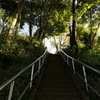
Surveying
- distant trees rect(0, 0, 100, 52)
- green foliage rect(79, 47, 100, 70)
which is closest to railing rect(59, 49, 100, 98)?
green foliage rect(79, 47, 100, 70)

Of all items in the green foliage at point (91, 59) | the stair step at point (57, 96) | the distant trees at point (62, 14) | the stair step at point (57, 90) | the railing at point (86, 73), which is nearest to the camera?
the railing at point (86, 73)

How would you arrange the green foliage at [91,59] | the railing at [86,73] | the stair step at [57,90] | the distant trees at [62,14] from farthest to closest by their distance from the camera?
the distant trees at [62,14] → the green foliage at [91,59] → the stair step at [57,90] → the railing at [86,73]

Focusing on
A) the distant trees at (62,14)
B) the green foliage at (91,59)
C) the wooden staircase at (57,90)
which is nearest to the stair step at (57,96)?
the wooden staircase at (57,90)

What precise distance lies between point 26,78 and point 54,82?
1.28 metres

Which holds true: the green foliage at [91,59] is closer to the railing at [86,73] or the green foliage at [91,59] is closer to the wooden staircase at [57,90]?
the railing at [86,73]

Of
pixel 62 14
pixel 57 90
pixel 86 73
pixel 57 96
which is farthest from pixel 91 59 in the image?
pixel 62 14

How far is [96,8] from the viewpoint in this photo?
1449 centimetres

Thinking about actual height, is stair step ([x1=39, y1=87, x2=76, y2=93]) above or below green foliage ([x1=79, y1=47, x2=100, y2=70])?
below

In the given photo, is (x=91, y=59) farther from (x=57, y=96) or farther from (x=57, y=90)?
(x=57, y=96)

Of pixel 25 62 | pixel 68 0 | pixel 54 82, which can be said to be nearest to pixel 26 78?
pixel 54 82

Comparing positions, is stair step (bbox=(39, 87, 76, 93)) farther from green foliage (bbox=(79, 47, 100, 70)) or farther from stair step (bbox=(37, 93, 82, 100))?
green foliage (bbox=(79, 47, 100, 70))

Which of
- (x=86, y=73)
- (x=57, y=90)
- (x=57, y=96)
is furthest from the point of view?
(x=86, y=73)

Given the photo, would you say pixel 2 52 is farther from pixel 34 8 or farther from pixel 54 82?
pixel 34 8

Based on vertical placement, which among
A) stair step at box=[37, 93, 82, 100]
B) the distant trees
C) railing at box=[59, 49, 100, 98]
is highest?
the distant trees
